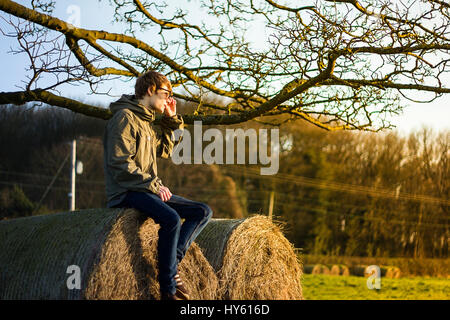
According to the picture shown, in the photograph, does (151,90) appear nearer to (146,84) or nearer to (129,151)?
(146,84)

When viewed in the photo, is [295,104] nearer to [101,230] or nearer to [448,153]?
[101,230]

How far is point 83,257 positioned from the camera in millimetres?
4016

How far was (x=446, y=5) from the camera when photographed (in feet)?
18.5

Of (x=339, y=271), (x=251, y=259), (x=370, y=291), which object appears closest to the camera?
(x=251, y=259)

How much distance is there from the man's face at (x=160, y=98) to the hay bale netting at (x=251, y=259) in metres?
1.45

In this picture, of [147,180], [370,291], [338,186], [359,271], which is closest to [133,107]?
[147,180]

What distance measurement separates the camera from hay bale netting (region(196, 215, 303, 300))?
5.12 m

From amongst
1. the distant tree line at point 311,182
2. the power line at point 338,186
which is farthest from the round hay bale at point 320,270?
the power line at point 338,186

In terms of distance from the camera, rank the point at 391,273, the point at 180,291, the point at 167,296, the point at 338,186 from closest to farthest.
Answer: the point at 167,296 < the point at 180,291 < the point at 391,273 < the point at 338,186

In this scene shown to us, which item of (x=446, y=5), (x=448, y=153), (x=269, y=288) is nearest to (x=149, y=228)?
(x=269, y=288)

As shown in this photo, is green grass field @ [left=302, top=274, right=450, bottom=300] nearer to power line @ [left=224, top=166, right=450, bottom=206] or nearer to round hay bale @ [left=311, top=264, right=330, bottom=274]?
round hay bale @ [left=311, top=264, right=330, bottom=274]

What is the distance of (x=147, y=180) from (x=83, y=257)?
0.68m

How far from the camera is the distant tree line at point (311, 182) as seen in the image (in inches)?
880

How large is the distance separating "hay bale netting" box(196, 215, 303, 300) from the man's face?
1.45m
